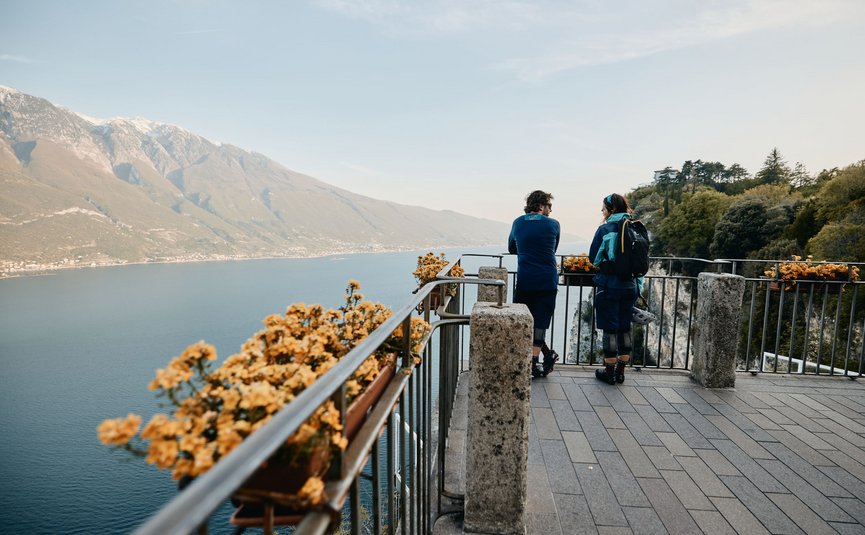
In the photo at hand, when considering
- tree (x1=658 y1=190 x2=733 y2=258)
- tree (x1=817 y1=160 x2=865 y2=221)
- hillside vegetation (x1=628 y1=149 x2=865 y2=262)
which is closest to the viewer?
hillside vegetation (x1=628 y1=149 x2=865 y2=262)

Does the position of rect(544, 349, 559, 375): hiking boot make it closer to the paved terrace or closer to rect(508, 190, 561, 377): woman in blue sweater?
the paved terrace

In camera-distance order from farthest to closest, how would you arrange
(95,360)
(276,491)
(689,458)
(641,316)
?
1. (95,360)
2. (641,316)
3. (689,458)
4. (276,491)

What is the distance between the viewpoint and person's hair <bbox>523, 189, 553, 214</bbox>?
4.70 m

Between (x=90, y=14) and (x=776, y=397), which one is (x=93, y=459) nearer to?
(x=776, y=397)

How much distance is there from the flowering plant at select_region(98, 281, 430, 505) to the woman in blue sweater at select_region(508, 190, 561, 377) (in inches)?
133

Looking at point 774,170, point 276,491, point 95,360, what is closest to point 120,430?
point 276,491

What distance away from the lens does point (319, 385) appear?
938mm

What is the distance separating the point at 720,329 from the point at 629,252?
1364 millimetres

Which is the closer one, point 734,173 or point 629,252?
point 629,252

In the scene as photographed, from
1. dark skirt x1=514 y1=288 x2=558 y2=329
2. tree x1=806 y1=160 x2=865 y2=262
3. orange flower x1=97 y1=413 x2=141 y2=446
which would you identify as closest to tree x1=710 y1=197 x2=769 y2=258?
tree x1=806 y1=160 x2=865 y2=262

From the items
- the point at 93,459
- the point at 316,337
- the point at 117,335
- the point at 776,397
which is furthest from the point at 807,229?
the point at 117,335

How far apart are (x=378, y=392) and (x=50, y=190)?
242m

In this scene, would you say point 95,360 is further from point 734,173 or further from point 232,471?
point 734,173

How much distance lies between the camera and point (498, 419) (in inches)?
94.7
